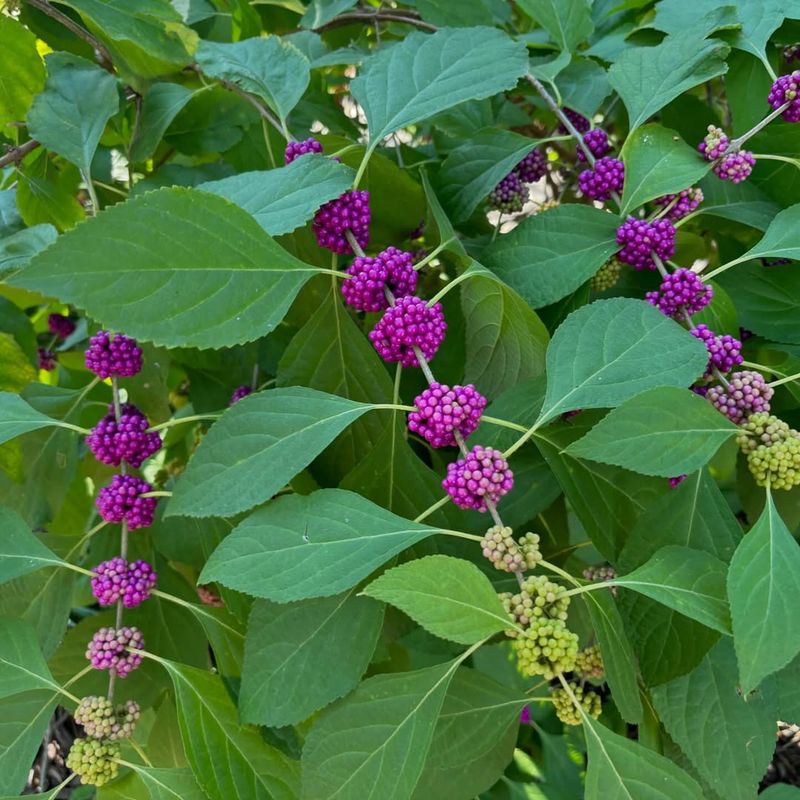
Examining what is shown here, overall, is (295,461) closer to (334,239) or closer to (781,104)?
(334,239)

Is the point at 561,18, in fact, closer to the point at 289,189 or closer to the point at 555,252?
the point at 555,252

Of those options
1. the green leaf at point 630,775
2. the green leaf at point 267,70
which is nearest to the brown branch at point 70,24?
the green leaf at point 267,70

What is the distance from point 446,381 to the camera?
0.94 metres

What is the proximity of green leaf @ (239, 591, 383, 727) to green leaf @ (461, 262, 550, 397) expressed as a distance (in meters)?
0.24

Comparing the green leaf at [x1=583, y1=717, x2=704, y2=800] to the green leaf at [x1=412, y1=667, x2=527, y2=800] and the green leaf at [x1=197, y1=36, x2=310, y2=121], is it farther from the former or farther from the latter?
the green leaf at [x1=197, y1=36, x2=310, y2=121]

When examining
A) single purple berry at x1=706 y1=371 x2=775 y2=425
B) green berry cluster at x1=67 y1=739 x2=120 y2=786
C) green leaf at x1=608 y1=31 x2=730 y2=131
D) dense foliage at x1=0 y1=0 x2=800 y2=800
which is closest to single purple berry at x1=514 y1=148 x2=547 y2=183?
dense foliage at x1=0 y1=0 x2=800 y2=800

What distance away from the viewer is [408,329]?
66cm

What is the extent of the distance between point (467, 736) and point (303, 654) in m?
0.19

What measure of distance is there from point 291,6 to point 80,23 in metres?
0.33

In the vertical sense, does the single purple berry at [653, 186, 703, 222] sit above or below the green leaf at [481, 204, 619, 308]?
above

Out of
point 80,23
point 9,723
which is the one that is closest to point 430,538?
point 9,723

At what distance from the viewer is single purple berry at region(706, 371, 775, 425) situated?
2.15 ft

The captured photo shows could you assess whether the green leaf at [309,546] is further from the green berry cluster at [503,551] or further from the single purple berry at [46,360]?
the single purple berry at [46,360]

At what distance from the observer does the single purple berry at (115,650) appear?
0.72 m
